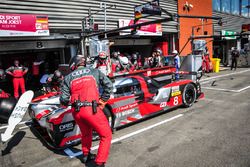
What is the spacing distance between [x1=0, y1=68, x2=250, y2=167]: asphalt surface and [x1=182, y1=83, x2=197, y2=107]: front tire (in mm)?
476

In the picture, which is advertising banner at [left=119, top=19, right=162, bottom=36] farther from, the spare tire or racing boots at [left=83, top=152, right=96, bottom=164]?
racing boots at [left=83, top=152, right=96, bottom=164]

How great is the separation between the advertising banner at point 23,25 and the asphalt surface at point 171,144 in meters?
4.40

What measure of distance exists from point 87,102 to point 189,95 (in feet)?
14.1

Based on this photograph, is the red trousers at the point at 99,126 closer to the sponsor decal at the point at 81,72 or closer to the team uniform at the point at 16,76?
the sponsor decal at the point at 81,72

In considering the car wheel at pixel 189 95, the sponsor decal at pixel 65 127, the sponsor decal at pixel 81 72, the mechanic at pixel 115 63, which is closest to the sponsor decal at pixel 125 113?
the sponsor decal at pixel 65 127

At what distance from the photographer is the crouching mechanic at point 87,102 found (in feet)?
10.7

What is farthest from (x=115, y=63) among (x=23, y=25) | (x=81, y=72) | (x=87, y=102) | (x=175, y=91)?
(x=87, y=102)

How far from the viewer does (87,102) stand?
3279mm

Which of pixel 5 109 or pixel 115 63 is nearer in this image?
pixel 5 109

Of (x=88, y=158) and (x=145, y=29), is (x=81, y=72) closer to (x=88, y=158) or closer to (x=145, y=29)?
(x=88, y=158)

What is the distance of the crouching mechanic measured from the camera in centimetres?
325

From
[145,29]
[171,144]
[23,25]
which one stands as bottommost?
[171,144]

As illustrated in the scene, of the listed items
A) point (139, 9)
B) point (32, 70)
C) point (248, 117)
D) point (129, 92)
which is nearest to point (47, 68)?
point (32, 70)

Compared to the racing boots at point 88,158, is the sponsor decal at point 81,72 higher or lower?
higher
